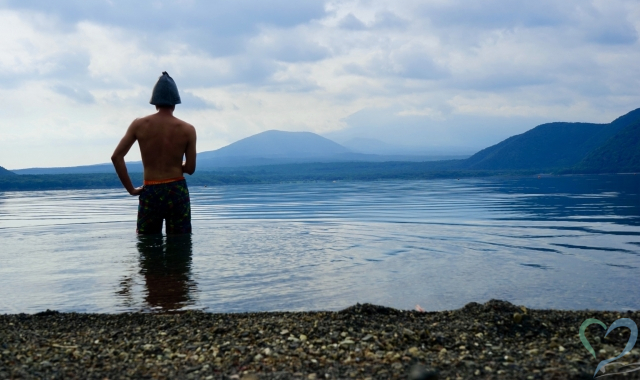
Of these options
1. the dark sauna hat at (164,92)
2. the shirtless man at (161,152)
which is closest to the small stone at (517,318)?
the shirtless man at (161,152)

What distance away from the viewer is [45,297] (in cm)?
823

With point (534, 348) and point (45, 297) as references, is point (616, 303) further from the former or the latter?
point (45, 297)

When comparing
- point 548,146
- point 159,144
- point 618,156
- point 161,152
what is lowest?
point 161,152

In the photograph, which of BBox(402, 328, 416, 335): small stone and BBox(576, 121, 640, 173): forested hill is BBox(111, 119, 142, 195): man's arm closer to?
BBox(402, 328, 416, 335): small stone

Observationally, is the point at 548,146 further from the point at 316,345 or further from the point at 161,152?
the point at 316,345

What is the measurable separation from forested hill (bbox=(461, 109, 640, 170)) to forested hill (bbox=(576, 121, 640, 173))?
602 inches

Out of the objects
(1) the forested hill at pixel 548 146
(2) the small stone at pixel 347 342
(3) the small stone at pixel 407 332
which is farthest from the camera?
(1) the forested hill at pixel 548 146

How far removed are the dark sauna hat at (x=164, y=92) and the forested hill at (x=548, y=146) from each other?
4072 inches

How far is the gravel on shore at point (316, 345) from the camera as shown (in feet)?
15.6

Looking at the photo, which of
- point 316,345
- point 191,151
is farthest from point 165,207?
point 316,345

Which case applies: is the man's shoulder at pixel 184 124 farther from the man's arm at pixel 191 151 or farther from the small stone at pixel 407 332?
the small stone at pixel 407 332

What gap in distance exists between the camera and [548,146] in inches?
4742

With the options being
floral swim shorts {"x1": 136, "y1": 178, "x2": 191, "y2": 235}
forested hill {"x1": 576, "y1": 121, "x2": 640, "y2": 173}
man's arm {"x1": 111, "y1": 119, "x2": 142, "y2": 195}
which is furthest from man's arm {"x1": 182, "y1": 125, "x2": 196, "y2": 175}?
forested hill {"x1": 576, "y1": 121, "x2": 640, "y2": 173}

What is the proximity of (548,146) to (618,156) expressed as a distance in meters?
37.1
